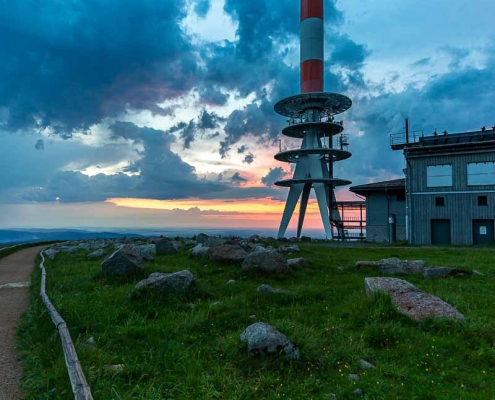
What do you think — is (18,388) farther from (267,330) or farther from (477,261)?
(477,261)

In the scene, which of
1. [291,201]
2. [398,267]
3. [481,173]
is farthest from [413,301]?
[291,201]

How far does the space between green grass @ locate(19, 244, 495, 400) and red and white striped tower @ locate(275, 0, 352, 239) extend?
38.0 meters

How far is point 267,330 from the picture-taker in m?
6.27

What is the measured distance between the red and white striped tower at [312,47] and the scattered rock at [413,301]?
4095 cm

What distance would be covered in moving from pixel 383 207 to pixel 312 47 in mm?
22085

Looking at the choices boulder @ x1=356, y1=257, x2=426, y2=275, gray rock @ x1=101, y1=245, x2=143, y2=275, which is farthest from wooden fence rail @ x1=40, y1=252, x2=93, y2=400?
boulder @ x1=356, y1=257, x2=426, y2=275

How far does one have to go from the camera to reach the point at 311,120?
159ft

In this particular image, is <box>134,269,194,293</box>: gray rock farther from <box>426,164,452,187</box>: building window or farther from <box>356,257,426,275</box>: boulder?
<box>426,164,452,187</box>: building window

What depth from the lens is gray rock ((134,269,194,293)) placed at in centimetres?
960

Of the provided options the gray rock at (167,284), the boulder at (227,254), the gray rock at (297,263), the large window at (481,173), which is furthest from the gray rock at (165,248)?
the large window at (481,173)

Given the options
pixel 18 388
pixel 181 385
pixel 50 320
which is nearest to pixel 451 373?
pixel 181 385

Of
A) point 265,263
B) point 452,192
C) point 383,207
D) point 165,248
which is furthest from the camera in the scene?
point 383,207

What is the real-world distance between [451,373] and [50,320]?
788 centimetres

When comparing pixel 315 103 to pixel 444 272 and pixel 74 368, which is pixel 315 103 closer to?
pixel 444 272
